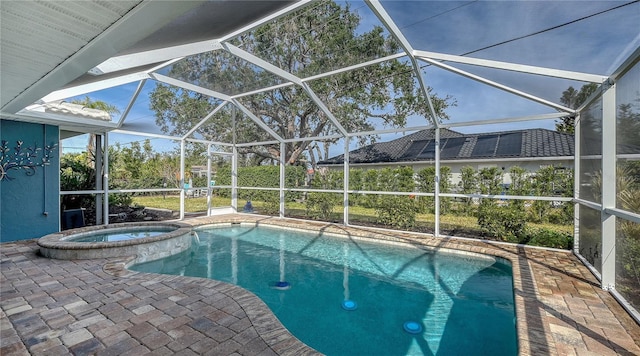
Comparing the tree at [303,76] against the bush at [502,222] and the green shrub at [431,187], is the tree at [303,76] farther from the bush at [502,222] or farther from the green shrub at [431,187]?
the bush at [502,222]

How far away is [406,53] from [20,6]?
5.55 meters

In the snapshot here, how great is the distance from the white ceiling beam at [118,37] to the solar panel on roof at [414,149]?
31.3 ft

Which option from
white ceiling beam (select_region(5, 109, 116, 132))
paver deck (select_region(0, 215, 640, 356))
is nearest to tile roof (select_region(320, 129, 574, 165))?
paver deck (select_region(0, 215, 640, 356))

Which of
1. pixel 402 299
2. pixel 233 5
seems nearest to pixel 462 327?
pixel 402 299

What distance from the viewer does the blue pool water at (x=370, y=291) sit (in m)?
3.81

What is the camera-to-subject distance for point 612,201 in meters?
4.35

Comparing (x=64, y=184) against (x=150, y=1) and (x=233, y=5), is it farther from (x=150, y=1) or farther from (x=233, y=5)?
(x=150, y=1)

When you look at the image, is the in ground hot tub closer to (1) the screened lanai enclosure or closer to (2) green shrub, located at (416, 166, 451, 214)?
(1) the screened lanai enclosure

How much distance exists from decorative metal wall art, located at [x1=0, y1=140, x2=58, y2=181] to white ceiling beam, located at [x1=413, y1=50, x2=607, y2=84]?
30.4ft

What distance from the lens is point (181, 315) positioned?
3.55 m

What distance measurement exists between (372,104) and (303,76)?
3337 millimetres

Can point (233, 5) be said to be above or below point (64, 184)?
above

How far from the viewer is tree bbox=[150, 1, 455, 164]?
6895 millimetres

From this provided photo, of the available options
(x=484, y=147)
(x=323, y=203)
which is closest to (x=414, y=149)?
(x=484, y=147)
